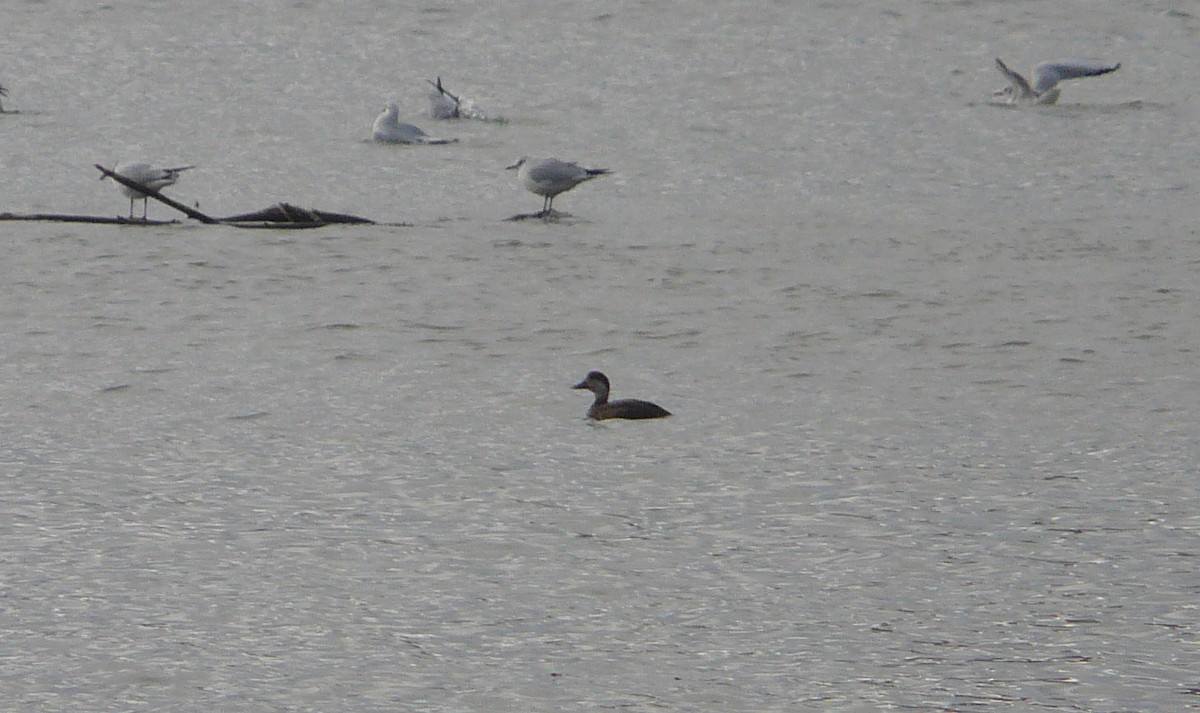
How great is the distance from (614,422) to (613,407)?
77 mm

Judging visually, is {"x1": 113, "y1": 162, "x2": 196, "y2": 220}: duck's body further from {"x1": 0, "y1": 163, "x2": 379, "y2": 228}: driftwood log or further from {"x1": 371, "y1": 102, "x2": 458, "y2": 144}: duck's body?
{"x1": 371, "y1": 102, "x2": 458, "y2": 144}: duck's body

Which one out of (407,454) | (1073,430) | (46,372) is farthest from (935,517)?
(46,372)

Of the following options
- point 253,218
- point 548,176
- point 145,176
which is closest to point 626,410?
point 253,218

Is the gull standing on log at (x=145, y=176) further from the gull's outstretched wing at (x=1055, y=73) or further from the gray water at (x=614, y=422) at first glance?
the gull's outstretched wing at (x=1055, y=73)

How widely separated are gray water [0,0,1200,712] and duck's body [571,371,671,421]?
8 centimetres

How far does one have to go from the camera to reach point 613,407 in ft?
34.6

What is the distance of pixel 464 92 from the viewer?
25.4m

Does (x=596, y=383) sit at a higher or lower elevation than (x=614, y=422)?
higher

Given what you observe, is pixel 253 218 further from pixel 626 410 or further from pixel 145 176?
pixel 626 410

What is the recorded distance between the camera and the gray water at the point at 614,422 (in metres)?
7.16

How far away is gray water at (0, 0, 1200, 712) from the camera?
282 inches

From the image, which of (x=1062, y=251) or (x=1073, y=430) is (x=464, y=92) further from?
(x=1073, y=430)

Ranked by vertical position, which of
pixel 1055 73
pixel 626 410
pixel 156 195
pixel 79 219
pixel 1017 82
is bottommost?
pixel 79 219

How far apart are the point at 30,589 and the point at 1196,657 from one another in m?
4.02
